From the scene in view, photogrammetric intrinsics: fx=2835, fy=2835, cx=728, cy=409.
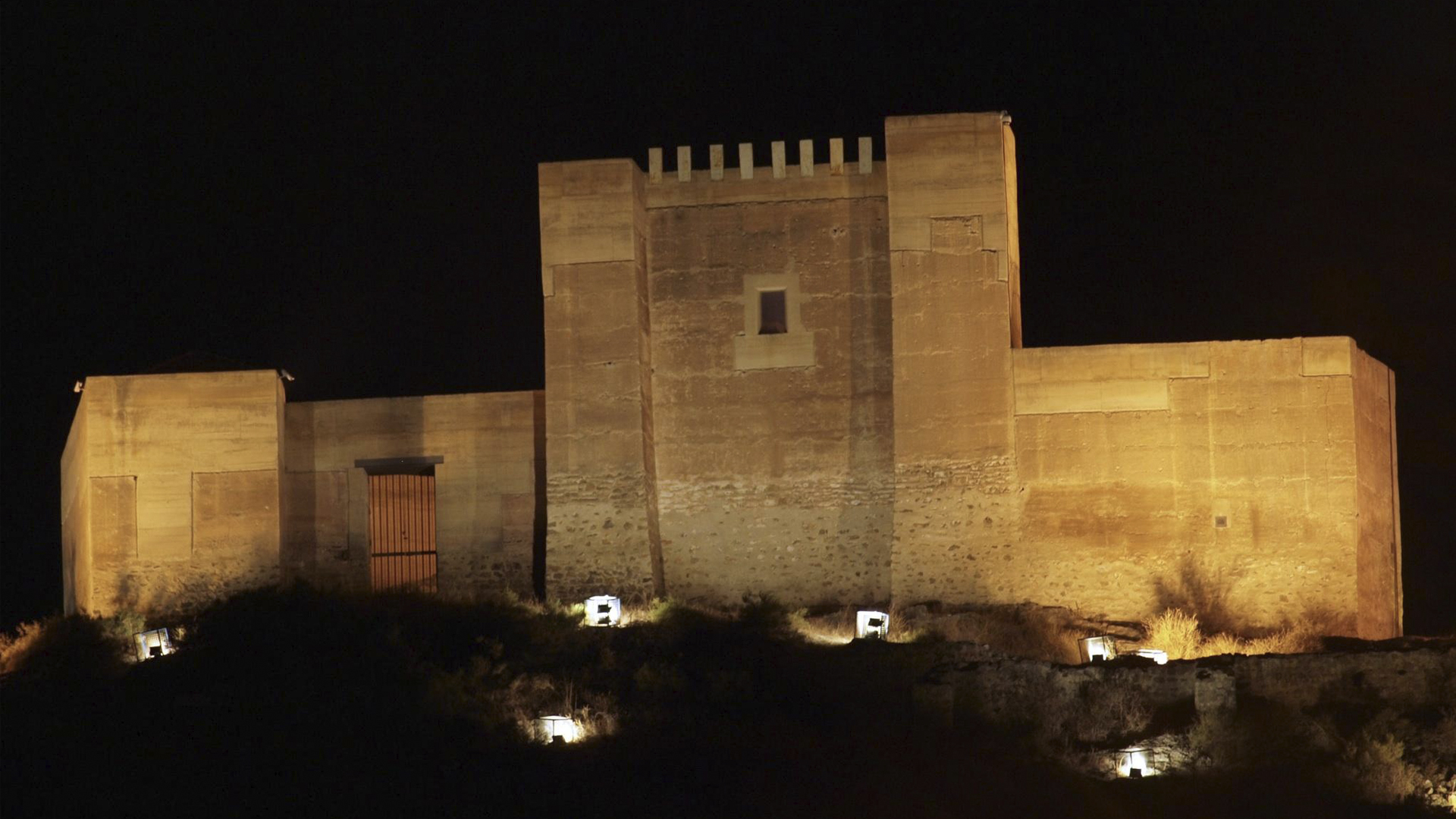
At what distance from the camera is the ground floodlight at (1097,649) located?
1299 inches

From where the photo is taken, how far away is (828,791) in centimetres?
2933

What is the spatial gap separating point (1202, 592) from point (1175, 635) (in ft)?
3.32

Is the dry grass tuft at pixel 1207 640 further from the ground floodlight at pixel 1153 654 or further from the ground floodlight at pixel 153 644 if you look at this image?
the ground floodlight at pixel 153 644

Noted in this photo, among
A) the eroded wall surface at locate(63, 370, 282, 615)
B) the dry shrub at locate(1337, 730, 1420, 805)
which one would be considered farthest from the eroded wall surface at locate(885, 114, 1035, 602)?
the eroded wall surface at locate(63, 370, 282, 615)

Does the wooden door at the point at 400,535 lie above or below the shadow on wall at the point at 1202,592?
above

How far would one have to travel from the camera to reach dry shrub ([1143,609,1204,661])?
1321 inches

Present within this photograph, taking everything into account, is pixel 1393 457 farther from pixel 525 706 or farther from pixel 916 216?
pixel 525 706

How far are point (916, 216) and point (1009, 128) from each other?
79.9 inches

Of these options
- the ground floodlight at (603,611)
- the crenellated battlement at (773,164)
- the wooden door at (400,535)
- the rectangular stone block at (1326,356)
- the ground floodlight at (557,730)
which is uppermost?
the crenellated battlement at (773,164)

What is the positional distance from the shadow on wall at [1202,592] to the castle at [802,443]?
5 centimetres

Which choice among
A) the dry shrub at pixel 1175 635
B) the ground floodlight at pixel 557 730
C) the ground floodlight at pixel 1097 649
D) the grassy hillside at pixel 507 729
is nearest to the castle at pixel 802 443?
the dry shrub at pixel 1175 635

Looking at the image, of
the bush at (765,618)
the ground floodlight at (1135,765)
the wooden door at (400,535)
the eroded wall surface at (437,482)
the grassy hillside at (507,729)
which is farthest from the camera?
the wooden door at (400,535)

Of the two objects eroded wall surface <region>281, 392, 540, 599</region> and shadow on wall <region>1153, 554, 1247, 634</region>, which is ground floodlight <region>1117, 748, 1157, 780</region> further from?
eroded wall surface <region>281, 392, 540, 599</region>

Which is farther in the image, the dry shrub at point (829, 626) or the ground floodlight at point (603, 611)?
the ground floodlight at point (603, 611)
